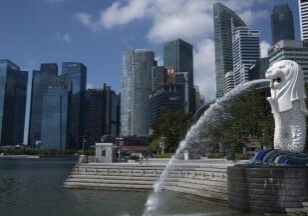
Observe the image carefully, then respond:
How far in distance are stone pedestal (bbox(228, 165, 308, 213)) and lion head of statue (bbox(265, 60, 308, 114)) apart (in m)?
4.16

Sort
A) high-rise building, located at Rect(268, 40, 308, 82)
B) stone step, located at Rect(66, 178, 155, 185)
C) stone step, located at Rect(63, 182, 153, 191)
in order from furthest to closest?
high-rise building, located at Rect(268, 40, 308, 82), stone step, located at Rect(66, 178, 155, 185), stone step, located at Rect(63, 182, 153, 191)

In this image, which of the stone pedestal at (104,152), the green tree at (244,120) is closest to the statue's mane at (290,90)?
the green tree at (244,120)

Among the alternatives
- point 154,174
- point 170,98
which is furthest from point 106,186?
point 170,98

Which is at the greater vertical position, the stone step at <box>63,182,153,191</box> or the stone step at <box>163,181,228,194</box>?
the stone step at <box>163,181,228,194</box>

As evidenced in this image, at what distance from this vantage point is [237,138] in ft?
178

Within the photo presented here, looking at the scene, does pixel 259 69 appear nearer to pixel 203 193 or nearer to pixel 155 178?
pixel 155 178

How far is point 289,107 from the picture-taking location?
2481cm

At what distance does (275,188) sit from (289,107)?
202 inches

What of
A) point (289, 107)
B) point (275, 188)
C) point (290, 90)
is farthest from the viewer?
point (290, 90)

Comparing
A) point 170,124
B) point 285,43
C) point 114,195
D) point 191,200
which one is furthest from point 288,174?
point 285,43

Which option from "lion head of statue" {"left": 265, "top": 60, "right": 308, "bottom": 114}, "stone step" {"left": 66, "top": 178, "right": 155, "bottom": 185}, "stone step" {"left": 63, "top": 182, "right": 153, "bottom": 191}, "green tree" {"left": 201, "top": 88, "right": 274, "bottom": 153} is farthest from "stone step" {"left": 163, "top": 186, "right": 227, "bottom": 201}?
"green tree" {"left": 201, "top": 88, "right": 274, "bottom": 153}

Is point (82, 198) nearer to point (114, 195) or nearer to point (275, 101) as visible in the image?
point (114, 195)

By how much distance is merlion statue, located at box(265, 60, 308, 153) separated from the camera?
24.7 m

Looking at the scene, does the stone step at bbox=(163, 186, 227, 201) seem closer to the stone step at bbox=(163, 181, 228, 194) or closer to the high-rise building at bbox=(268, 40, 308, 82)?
the stone step at bbox=(163, 181, 228, 194)
